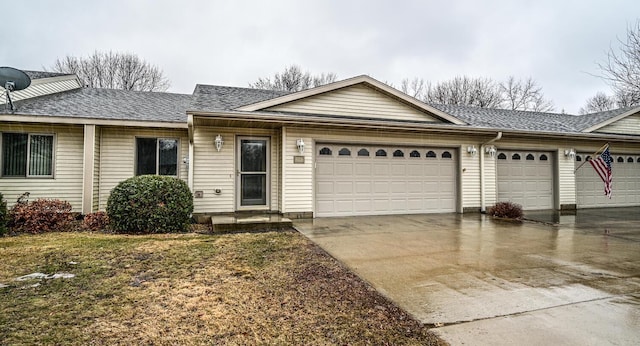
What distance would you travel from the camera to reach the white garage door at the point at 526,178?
10.9 m

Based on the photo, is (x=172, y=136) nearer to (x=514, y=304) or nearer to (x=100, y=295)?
(x=100, y=295)

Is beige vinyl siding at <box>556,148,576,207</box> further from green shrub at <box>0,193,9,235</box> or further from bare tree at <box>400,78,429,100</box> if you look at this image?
bare tree at <box>400,78,429,100</box>

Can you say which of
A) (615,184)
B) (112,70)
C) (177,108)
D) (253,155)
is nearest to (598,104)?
(615,184)

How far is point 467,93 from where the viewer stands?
3162 cm

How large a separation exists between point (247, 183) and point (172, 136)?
2.44 metres

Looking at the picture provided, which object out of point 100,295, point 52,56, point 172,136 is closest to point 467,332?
point 100,295

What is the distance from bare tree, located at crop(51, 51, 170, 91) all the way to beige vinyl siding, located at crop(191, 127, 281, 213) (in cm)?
2167

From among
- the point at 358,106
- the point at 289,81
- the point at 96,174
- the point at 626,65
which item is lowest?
the point at 96,174

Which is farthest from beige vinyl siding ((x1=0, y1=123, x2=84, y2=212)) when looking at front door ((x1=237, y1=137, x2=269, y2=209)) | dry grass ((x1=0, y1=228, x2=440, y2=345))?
front door ((x1=237, y1=137, x2=269, y2=209))

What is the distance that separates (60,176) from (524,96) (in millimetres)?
35728

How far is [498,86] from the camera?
106 ft

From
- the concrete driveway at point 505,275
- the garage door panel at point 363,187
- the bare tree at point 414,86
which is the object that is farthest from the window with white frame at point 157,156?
the bare tree at point 414,86

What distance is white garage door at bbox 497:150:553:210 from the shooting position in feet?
35.8

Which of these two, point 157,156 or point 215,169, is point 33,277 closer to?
point 215,169
